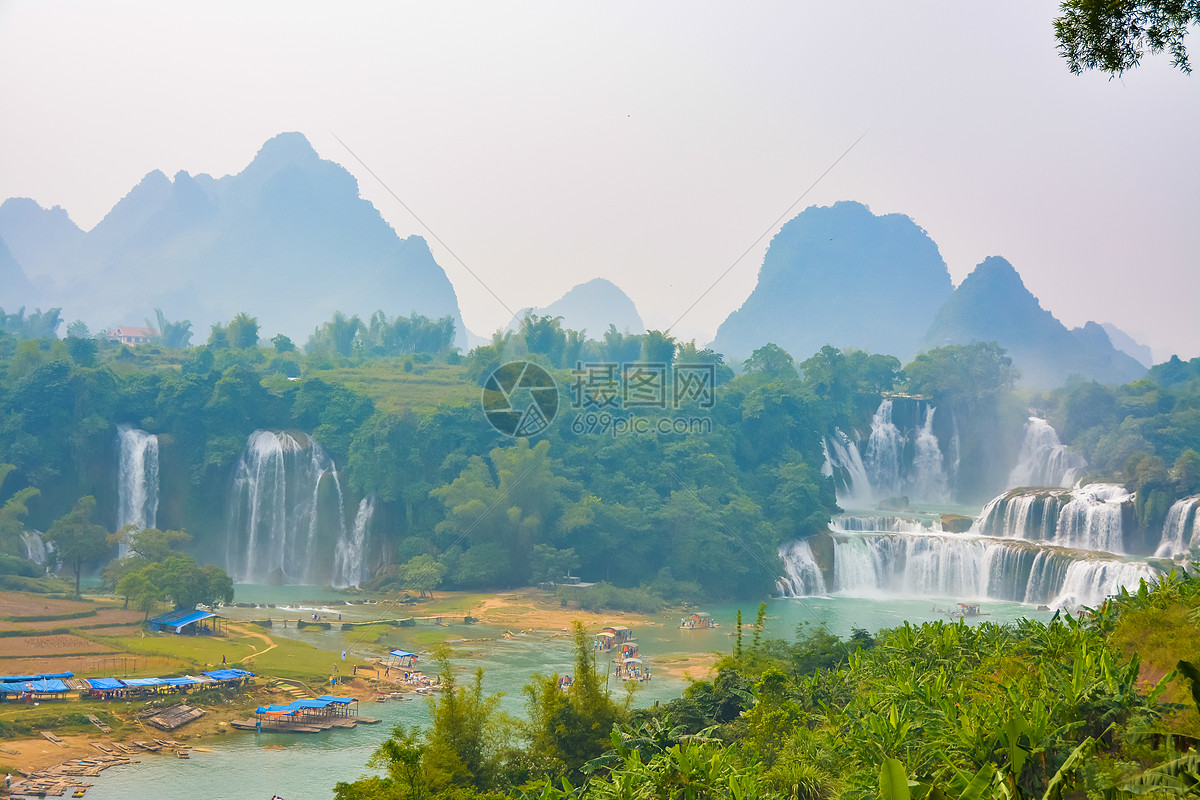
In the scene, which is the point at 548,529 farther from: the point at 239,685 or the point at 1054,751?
the point at 1054,751

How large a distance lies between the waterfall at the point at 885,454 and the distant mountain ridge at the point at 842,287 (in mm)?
76984

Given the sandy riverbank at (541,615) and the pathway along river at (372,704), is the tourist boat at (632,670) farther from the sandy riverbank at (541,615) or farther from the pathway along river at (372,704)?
the sandy riverbank at (541,615)

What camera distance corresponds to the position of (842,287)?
123 m

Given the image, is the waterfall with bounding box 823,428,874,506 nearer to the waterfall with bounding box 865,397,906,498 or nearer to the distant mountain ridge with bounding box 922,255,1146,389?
the waterfall with bounding box 865,397,906,498

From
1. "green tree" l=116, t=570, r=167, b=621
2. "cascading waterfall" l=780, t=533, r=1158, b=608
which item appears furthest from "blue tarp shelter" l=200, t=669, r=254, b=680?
"cascading waterfall" l=780, t=533, r=1158, b=608

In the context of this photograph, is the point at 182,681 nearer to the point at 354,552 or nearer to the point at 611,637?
the point at 611,637

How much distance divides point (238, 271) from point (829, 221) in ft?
266

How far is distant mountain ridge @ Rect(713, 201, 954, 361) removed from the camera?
121312 mm

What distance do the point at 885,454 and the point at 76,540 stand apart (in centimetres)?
3312

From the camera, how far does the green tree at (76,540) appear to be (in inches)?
963

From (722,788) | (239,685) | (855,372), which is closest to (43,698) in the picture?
(239,685)

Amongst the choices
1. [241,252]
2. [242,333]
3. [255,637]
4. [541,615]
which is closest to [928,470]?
[541,615]

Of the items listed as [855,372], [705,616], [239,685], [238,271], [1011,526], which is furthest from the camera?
[238,271]

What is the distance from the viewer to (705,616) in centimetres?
2658
